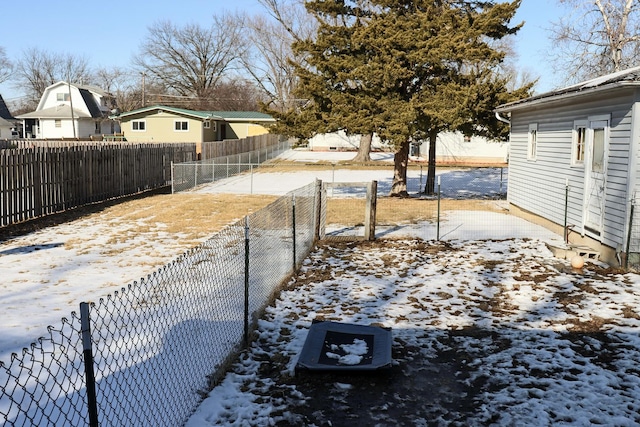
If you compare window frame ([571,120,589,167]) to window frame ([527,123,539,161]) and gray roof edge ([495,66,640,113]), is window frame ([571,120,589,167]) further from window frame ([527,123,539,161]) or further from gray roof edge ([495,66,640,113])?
window frame ([527,123,539,161])

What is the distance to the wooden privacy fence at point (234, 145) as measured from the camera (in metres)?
32.2

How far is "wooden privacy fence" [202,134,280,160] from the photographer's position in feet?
106

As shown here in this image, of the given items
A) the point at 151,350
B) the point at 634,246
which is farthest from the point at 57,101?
the point at 151,350

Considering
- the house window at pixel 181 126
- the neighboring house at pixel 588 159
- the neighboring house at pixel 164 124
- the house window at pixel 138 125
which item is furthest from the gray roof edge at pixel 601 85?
the house window at pixel 138 125

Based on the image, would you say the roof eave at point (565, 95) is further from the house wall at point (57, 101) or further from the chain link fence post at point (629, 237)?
the house wall at point (57, 101)

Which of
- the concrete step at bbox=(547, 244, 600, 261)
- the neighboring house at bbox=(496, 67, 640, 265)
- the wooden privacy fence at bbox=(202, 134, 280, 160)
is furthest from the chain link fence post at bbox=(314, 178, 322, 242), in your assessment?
the wooden privacy fence at bbox=(202, 134, 280, 160)

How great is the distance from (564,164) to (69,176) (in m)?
13.3

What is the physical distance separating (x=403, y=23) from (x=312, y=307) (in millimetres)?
14038

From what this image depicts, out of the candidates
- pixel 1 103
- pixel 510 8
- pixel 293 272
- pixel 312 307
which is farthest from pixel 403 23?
pixel 1 103

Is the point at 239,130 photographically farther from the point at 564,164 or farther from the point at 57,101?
the point at 564,164

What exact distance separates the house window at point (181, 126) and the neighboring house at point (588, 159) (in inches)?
1305

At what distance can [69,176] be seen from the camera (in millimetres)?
16516

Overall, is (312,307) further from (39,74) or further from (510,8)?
(39,74)

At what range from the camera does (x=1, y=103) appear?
227 feet
